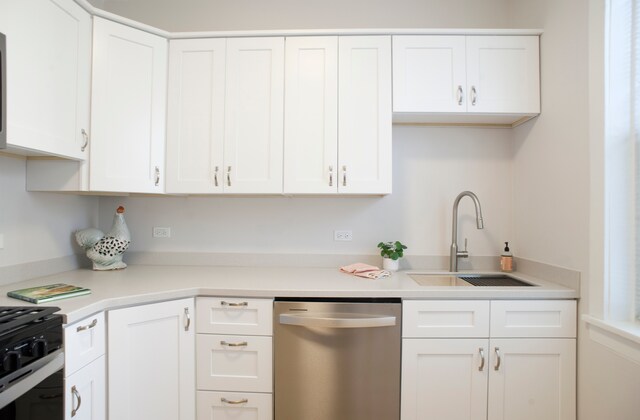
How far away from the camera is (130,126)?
1.83 metres

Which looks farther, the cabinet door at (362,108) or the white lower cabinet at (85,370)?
the cabinet door at (362,108)

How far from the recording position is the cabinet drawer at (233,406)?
159 centimetres

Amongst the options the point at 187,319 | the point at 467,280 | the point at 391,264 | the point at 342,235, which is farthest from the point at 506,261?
the point at 187,319

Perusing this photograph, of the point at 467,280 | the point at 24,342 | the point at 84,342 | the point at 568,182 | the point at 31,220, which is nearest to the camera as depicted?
the point at 24,342

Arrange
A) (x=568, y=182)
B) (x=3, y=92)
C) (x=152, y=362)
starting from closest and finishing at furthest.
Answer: (x=3, y=92), (x=152, y=362), (x=568, y=182)

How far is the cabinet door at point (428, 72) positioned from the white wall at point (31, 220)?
2102 mm

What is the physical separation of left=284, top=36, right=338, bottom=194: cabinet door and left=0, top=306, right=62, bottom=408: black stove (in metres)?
1.22

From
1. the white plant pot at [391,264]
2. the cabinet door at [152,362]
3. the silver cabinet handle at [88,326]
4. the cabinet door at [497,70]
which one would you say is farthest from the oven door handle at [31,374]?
the cabinet door at [497,70]

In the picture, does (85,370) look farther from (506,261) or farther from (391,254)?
(506,261)

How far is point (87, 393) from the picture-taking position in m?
1.31

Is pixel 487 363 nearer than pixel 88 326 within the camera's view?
No

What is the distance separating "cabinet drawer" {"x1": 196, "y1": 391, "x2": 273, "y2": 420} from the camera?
1.59 meters

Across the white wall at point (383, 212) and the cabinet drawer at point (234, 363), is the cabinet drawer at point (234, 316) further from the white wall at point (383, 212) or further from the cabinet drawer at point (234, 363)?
the white wall at point (383, 212)

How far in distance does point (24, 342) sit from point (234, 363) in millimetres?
851
